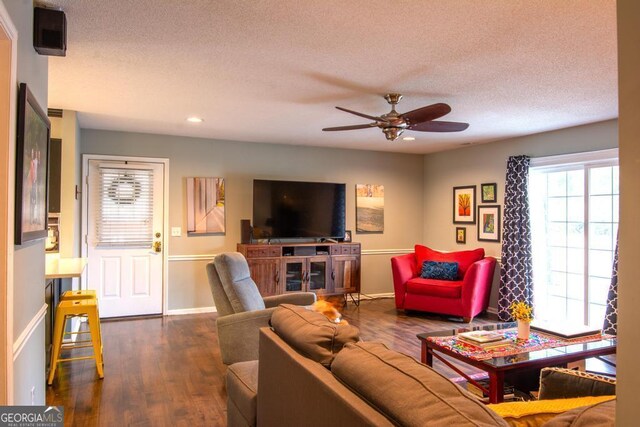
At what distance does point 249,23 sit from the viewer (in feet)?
8.00

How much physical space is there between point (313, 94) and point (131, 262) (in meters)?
3.40

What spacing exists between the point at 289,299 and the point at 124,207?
2881 mm

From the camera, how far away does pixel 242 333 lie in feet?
10.5

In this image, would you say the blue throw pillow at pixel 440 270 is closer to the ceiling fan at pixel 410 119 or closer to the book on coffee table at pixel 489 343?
the ceiling fan at pixel 410 119

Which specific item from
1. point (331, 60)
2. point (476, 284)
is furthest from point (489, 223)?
point (331, 60)

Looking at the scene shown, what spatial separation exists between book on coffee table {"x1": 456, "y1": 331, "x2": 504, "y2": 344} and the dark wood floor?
516mm

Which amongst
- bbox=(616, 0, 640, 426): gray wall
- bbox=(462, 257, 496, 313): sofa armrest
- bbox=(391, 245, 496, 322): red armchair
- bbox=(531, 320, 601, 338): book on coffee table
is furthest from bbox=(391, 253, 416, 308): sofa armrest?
bbox=(616, 0, 640, 426): gray wall

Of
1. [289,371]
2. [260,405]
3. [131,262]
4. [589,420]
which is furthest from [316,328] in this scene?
[131,262]

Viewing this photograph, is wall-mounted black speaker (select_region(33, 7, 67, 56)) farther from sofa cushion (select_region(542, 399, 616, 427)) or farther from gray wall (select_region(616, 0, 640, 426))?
sofa cushion (select_region(542, 399, 616, 427))

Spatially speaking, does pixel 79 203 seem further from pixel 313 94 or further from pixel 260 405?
pixel 260 405

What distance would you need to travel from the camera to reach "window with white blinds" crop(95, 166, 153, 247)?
17.9 feet

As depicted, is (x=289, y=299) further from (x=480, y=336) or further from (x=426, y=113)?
(x=426, y=113)

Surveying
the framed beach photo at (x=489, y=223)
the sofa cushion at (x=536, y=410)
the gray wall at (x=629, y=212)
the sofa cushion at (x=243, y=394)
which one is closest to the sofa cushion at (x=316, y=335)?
the sofa cushion at (x=243, y=394)

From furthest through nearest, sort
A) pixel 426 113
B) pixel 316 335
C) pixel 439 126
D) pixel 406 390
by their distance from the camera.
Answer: pixel 439 126 → pixel 426 113 → pixel 316 335 → pixel 406 390
